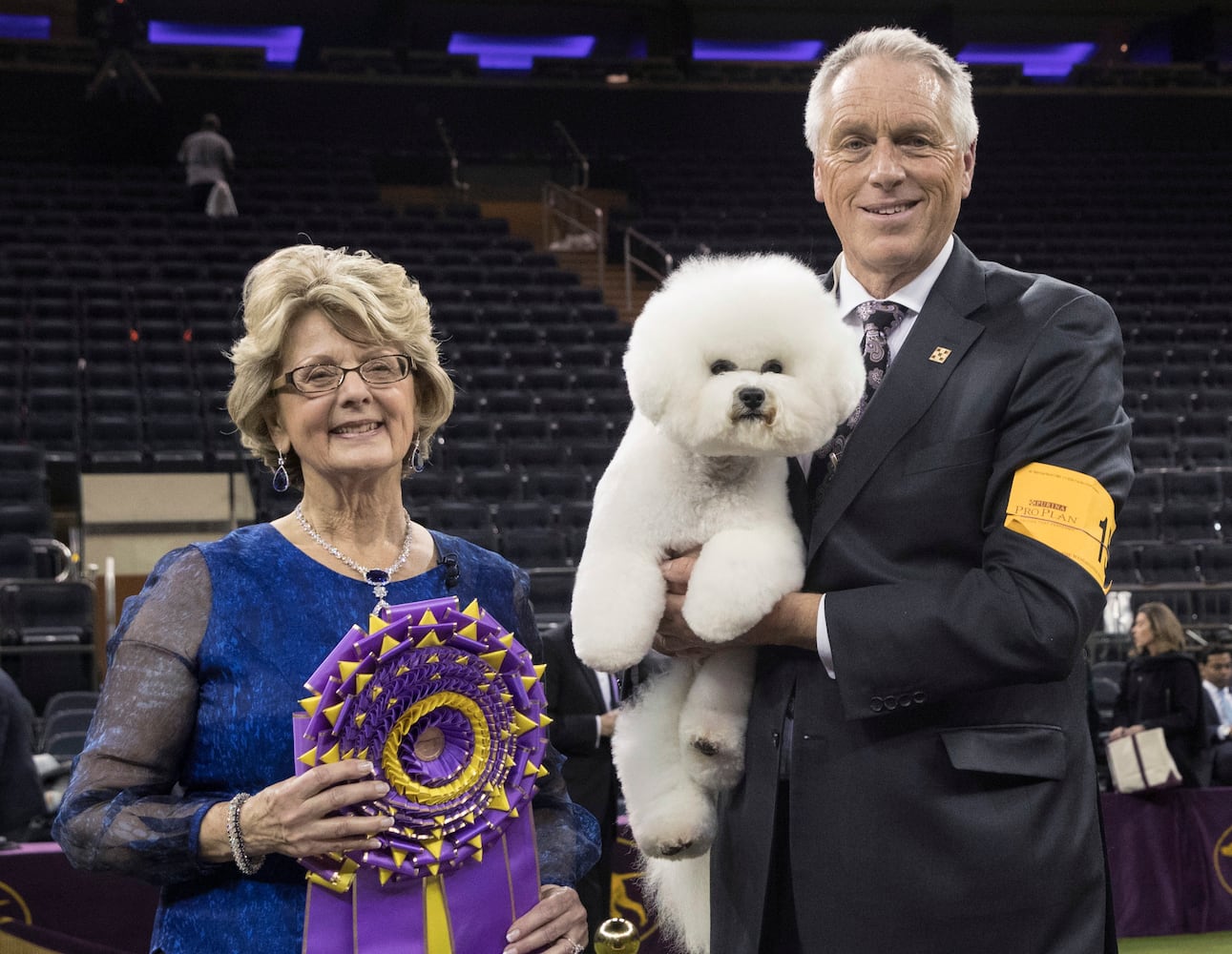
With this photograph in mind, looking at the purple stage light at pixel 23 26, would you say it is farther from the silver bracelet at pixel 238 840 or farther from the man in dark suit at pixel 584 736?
the silver bracelet at pixel 238 840

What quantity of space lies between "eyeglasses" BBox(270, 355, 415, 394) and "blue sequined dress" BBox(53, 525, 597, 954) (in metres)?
0.23

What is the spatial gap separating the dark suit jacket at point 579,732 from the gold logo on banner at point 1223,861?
2697 millimetres

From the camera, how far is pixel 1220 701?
7402mm

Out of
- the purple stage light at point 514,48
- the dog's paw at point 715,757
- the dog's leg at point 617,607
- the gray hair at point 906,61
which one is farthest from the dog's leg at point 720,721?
the purple stage light at point 514,48

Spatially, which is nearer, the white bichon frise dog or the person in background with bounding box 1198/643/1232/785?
the white bichon frise dog

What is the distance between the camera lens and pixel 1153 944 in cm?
538

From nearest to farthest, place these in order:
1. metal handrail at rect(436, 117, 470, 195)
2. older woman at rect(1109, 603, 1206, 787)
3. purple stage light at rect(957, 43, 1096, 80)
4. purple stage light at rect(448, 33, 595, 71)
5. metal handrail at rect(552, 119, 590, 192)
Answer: older woman at rect(1109, 603, 1206, 787) → metal handrail at rect(436, 117, 470, 195) → metal handrail at rect(552, 119, 590, 192) → purple stage light at rect(448, 33, 595, 71) → purple stage light at rect(957, 43, 1096, 80)

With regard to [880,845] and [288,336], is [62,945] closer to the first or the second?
[288,336]

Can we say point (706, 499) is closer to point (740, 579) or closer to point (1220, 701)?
point (740, 579)

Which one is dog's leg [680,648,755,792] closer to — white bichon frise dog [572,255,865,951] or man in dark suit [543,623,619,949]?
white bichon frise dog [572,255,865,951]

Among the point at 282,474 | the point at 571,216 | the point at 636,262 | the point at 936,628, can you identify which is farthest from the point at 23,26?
the point at 936,628

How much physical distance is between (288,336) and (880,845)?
1018mm

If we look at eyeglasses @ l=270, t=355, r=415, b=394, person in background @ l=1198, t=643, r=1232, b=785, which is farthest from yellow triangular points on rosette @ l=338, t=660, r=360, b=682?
person in background @ l=1198, t=643, r=1232, b=785

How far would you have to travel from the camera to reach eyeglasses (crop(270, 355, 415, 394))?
1807mm
